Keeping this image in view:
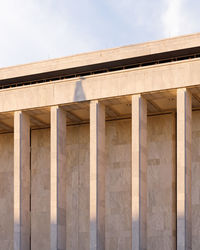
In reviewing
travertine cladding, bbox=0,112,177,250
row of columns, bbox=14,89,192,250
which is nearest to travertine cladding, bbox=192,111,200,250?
travertine cladding, bbox=0,112,177,250

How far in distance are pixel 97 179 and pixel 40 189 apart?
8.43 meters

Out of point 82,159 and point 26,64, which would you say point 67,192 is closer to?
point 82,159

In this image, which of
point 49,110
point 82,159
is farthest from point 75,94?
point 82,159

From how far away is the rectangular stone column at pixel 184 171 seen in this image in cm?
3822

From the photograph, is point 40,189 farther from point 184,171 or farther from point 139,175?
point 184,171

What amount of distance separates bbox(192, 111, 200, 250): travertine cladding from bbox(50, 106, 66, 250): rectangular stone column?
873 centimetres

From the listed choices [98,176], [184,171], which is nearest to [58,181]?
[98,176]

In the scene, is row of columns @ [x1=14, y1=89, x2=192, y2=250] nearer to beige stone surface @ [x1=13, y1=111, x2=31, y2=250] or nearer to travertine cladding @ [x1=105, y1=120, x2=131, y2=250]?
beige stone surface @ [x1=13, y1=111, x2=31, y2=250]

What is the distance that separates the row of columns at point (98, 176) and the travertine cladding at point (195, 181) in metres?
3.53

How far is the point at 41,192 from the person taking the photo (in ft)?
159

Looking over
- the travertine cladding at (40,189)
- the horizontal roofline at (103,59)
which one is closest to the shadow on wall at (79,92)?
the horizontal roofline at (103,59)

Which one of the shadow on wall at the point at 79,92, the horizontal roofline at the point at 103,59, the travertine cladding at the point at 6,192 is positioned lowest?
the travertine cladding at the point at 6,192

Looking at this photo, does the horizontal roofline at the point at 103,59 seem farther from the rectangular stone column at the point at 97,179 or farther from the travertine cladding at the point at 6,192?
the travertine cladding at the point at 6,192

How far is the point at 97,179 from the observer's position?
41.6 meters
